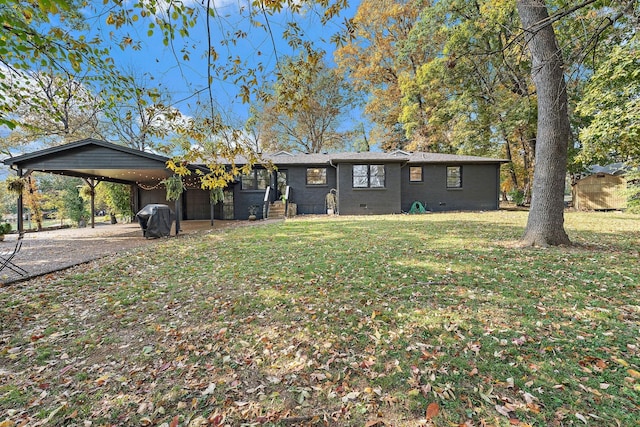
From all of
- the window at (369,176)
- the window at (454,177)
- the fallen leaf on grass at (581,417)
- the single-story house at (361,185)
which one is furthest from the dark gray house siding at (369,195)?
the fallen leaf on grass at (581,417)

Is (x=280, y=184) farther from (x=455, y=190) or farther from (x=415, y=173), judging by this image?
(x=455, y=190)

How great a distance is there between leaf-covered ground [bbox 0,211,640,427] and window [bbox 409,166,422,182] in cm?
1215

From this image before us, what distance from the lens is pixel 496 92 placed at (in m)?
18.8

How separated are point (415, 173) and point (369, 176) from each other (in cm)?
324

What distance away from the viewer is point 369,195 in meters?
15.8

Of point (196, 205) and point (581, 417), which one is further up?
point (196, 205)

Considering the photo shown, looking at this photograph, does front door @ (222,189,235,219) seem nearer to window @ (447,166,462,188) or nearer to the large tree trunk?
window @ (447,166,462,188)

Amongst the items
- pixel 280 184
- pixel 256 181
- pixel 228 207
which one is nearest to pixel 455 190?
pixel 280 184

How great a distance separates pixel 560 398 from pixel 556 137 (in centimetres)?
574

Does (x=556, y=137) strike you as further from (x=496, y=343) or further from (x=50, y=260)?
(x=50, y=260)

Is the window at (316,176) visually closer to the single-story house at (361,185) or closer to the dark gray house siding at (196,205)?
the single-story house at (361,185)

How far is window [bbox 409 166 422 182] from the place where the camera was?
17047 mm

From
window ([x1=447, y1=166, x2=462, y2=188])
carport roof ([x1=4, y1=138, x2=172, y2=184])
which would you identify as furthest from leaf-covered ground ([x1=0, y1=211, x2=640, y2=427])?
window ([x1=447, y1=166, x2=462, y2=188])

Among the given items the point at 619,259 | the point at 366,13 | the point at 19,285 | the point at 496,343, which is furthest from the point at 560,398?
the point at 366,13
